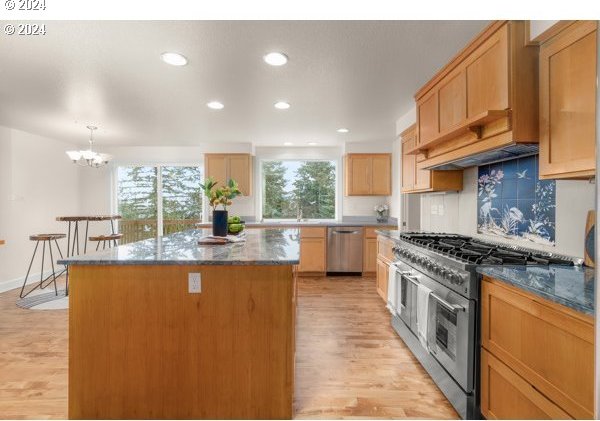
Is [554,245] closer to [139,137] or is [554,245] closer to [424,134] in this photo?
[424,134]

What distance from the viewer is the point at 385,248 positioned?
3539 mm

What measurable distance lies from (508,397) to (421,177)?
2.16 metres

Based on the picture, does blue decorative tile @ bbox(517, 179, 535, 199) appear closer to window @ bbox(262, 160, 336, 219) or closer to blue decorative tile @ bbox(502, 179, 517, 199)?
blue decorative tile @ bbox(502, 179, 517, 199)

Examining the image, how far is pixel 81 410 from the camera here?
1.67m

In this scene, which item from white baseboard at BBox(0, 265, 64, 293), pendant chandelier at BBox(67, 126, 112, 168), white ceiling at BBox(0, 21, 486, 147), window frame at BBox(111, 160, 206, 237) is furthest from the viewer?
window frame at BBox(111, 160, 206, 237)

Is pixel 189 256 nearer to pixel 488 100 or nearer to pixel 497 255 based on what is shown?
pixel 497 255

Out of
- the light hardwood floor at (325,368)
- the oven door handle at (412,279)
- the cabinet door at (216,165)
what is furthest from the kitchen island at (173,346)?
the cabinet door at (216,165)

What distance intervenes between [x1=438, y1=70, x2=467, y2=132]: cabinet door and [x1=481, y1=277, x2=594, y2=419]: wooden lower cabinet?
47.3 inches

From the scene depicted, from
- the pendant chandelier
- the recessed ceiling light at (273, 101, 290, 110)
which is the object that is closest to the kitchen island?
the recessed ceiling light at (273, 101, 290, 110)

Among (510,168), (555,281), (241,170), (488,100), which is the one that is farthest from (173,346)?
(241,170)

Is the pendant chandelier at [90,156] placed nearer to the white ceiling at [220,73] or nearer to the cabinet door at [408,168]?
the white ceiling at [220,73]

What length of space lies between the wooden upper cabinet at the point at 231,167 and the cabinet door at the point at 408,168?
2.84 metres

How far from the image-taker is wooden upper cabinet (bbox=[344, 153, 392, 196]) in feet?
18.1

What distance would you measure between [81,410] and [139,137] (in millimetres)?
4356
